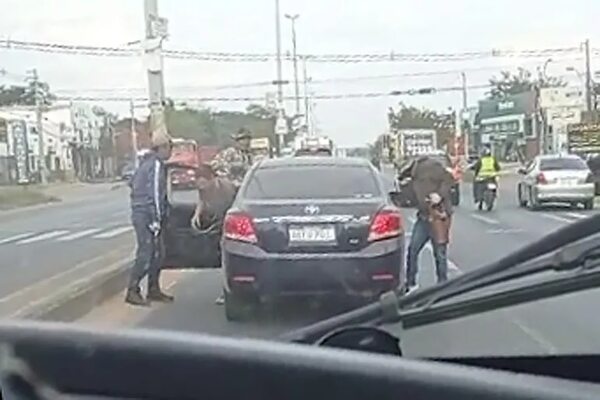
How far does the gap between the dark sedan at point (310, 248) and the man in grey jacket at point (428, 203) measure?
5.15 ft

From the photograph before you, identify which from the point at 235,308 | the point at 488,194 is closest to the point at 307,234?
the point at 235,308

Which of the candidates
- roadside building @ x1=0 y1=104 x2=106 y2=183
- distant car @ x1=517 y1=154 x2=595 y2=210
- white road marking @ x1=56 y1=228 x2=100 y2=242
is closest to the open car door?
white road marking @ x1=56 y1=228 x2=100 y2=242

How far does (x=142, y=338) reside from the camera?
207cm

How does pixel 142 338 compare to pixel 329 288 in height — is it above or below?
above

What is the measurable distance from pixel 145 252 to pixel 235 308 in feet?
6.06

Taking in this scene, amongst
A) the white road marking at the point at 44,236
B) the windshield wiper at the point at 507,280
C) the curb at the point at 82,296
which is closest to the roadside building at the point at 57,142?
the white road marking at the point at 44,236

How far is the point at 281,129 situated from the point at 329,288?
159 feet

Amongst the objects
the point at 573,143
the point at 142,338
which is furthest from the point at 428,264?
the point at 573,143

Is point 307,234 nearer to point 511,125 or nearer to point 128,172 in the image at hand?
point 128,172

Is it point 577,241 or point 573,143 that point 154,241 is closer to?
point 577,241

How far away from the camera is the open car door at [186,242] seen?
1402cm

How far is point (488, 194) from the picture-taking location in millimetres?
32969

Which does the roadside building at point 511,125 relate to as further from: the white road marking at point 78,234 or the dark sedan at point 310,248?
A: the dark sedan at point 310,248

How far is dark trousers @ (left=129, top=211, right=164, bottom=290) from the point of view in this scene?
Result: 45.0 feet
